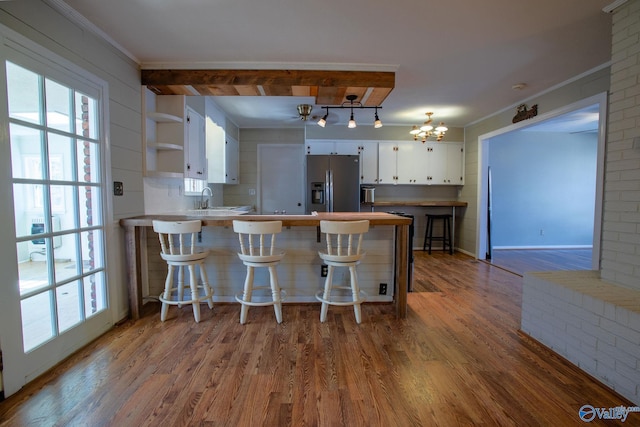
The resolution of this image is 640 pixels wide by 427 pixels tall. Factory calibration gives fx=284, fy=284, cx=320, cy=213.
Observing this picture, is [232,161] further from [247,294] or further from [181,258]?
[247,294]

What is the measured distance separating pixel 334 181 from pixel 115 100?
3.45 meters

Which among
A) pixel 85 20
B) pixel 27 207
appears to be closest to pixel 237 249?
pixel 27 207

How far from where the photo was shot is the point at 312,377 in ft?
5.80

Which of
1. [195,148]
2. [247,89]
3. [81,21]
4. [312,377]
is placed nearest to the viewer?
[312,377]

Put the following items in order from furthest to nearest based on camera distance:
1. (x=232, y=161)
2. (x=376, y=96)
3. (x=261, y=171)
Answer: (x=261, y=171)
(x=232, y=161)
(x=376, y=96)

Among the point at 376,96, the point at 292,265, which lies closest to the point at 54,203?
the point at 292,265

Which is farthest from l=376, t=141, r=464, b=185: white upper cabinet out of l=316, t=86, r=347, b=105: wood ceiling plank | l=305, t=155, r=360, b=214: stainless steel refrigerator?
l=316, t=86, r=347, b=105: wood ceiling plank

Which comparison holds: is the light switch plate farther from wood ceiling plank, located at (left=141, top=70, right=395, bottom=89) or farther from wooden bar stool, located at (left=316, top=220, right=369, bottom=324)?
wooden bar stool, located at (left=316, top=220, right=369, bottom=324)

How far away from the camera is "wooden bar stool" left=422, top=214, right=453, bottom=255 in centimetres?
555

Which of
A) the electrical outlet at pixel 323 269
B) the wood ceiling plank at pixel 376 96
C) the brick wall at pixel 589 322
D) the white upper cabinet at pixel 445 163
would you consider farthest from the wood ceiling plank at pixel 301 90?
the white upper cabinet at pixel 445 163

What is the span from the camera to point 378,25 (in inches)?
86.7

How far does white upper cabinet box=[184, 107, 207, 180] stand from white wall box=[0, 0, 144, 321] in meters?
0.53

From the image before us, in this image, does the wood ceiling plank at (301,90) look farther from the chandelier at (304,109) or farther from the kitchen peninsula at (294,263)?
the kitchen peninsula at (294,263)

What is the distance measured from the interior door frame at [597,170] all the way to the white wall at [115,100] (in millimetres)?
4606
